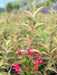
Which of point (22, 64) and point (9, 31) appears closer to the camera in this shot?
point (22, 64)

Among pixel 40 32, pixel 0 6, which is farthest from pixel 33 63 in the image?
pixel 0 6

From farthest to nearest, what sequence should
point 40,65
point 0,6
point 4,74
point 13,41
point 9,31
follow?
point 0,6, point 9,31, point 13,41, point 40,65, point 4,74

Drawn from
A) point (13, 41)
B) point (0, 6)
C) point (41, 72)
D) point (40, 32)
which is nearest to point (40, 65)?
point (41, 72)

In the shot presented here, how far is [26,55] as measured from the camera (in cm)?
131

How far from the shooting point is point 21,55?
1.35 metres

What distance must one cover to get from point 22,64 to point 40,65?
6.4 inches

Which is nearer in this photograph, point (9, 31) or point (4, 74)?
point (4, 74)

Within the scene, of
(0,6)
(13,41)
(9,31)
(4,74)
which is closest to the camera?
(4,74)

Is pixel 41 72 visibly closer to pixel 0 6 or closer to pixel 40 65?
pixel 40 65

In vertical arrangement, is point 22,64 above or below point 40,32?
below

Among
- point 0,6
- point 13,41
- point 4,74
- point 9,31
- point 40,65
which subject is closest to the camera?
point 4,74

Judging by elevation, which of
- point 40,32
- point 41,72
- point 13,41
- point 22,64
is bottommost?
point 41,72

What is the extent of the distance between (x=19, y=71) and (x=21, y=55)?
0.48ft

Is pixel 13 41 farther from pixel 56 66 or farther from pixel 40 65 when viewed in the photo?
pixel 56 66
